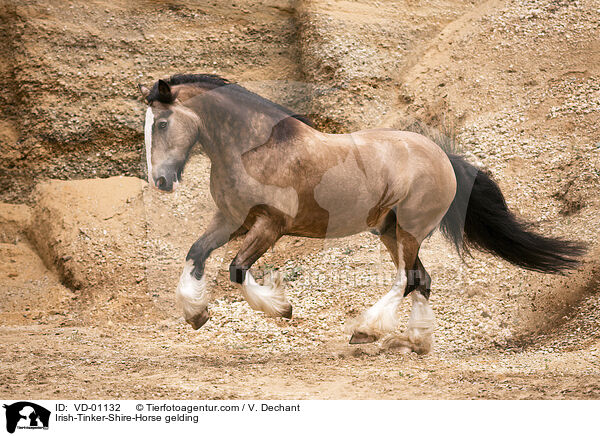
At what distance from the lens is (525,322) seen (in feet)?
21.6

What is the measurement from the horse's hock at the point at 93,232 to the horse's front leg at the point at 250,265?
404 cm

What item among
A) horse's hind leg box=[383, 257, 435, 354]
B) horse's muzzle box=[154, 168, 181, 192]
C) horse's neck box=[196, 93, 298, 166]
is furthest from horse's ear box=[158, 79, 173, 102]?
horse's hind leg box=[383, 257, 435, 354]

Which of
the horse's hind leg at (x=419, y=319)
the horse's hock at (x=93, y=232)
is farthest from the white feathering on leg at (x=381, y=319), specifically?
the horse's hock at (x=93, y=232)

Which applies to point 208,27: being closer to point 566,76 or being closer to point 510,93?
point 510,93

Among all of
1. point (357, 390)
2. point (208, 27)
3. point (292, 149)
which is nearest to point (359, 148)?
point (292, 149)

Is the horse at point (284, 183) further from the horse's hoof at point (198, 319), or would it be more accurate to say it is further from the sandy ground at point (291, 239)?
the sandy ground at point (291, 239)

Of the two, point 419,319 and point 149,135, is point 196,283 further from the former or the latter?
point 419,319

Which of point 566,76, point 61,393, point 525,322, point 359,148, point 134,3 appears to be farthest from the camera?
point 134,3

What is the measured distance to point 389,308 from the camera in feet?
15.9

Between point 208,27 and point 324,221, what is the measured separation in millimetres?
6913

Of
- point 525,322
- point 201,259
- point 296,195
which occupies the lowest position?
point 525,322

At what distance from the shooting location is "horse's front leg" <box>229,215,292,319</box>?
4.41 metres

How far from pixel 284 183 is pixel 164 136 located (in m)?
0.82

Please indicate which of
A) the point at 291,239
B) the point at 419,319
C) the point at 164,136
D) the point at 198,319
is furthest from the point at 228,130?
the point at 291,239
